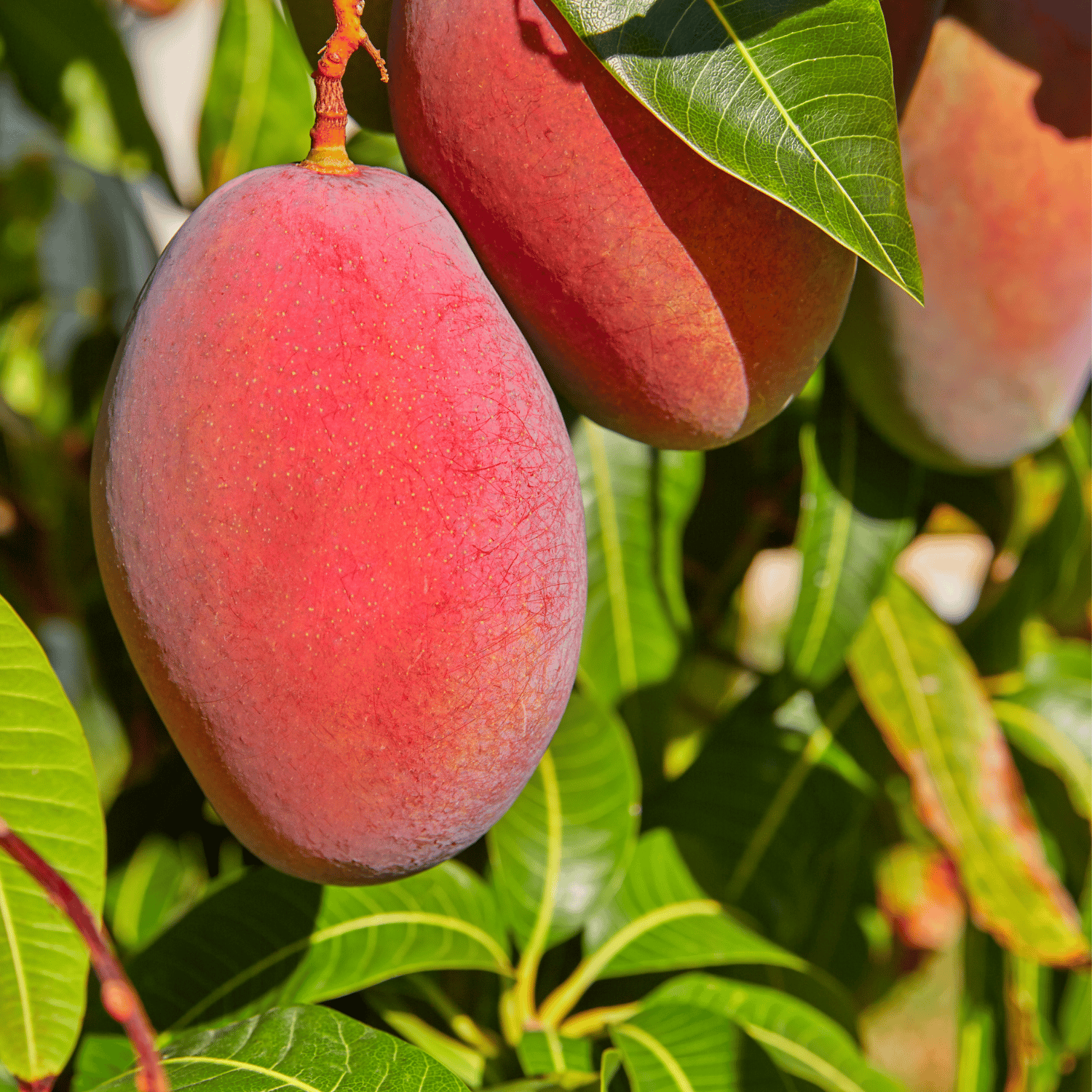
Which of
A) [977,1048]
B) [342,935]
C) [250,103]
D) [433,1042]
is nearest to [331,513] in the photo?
[342,935]

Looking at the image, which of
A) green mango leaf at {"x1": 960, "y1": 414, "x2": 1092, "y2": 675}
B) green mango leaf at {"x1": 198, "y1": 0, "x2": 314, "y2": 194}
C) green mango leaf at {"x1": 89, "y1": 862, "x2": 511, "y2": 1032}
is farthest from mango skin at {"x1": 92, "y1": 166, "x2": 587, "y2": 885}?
green mango leaf at {"x1": 960, "y1": 414, "x2": 1092, "y2": 675}

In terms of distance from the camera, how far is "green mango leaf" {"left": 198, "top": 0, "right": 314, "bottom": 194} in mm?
790

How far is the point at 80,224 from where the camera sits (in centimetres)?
83

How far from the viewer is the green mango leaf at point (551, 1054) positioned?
0.61 m

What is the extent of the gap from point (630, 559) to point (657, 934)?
10.5 inches

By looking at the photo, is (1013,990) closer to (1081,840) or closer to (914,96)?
(1081,840)

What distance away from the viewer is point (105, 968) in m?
0.31

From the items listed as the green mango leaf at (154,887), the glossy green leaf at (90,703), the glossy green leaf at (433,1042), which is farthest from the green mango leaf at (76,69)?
the glossy green leaf at (433,1042)

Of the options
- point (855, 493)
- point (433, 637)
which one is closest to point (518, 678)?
point (433, 637)

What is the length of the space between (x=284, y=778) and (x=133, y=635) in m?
0.09

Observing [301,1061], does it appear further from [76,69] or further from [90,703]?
[76,69]

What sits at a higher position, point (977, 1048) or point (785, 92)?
point (785, 92)

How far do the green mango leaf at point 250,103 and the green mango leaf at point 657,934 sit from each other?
0.61m

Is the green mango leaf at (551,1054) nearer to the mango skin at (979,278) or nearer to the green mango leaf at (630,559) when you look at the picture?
the green mango leaf at (630,559)
